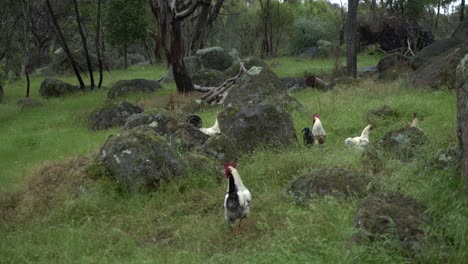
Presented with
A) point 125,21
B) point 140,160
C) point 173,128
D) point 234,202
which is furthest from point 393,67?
point 125,21

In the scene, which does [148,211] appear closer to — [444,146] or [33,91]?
[444,146]

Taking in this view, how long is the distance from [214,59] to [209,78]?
6.97 m

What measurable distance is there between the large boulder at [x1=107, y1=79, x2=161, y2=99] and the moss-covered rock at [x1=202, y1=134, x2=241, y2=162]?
13.4 metres

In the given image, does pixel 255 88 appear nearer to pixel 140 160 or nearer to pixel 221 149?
pixel 221 149

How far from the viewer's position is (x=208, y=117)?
52.1 feet

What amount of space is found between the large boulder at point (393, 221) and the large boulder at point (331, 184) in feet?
4.16

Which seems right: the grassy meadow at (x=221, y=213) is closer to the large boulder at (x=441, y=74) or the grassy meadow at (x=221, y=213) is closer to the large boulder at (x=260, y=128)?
the large boulder at (x=260, y=128)

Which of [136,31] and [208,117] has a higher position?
[136,31]

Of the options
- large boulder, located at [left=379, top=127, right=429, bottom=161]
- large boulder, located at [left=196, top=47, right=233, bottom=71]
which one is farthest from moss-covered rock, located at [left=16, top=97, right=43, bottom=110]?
large boulder, located at [left=379, top=127, right=429, bottom=161]

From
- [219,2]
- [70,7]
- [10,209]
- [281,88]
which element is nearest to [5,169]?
[10,209]

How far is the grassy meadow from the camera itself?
18.2 feet

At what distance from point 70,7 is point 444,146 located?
3563cm

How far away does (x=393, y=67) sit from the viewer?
21.1m

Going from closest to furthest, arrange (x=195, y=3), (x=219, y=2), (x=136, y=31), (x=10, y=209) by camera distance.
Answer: (x=10, y=209) → (x=195, y=3) → (x=219, y=2) → (x=136, y=31)
